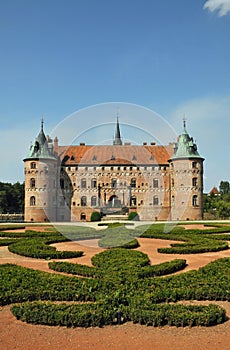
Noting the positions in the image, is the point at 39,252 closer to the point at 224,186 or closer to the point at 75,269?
the point at 75,269

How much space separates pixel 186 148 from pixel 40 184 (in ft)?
71.8

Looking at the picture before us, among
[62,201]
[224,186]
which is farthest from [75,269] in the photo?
[224,186]

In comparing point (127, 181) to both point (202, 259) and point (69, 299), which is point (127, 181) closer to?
point (202, 259)

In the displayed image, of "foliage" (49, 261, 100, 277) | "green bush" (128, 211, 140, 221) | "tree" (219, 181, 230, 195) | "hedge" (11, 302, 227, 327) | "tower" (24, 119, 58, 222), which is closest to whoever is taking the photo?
"hedge" (11, 302, 227, 327)

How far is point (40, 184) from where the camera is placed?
174ft

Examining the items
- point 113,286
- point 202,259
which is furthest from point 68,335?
point 202,259

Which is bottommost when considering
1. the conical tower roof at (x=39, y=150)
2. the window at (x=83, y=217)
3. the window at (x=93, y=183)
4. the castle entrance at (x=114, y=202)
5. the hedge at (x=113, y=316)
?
the window at (x=83, y=217)

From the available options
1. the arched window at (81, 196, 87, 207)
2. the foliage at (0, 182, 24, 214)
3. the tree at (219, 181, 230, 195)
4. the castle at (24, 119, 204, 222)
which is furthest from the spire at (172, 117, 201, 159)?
the tree at (219, 181, 230, 195)

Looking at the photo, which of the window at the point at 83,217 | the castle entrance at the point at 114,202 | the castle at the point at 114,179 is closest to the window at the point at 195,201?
the castle at the point at 114,179

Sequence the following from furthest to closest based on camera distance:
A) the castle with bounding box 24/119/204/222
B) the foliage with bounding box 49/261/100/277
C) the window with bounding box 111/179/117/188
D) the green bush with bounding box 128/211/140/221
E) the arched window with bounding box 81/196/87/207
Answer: the window with bounding box 111/179/117/188 → the arched window with bounding box 81/196/87/207 → the castle with bounding box 24/119/204/222 → the green bush with bounding box 128/211/140/221 → the foliage with bounding box 49/261/100/277

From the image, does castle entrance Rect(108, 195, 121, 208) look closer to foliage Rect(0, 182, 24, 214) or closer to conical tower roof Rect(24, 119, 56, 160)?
conical tower roof Rect(24, 119, 56, 160)

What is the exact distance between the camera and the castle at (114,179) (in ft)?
176

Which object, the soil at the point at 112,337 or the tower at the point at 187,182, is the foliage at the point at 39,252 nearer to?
the soil at the point at 112,337

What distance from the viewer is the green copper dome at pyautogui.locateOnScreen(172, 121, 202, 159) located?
2156 inches
